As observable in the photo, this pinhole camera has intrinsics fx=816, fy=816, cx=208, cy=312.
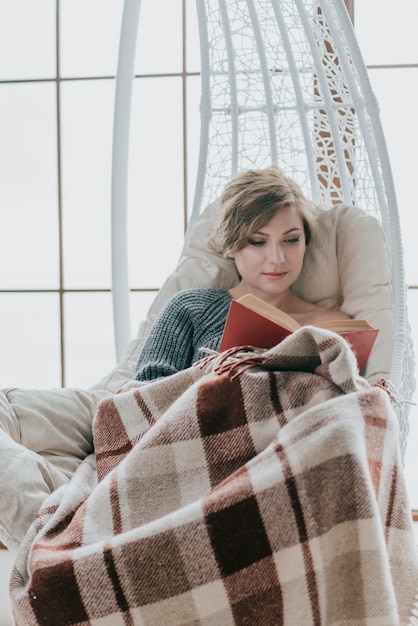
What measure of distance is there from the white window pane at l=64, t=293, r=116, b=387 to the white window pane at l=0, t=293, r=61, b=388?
0.05 metres

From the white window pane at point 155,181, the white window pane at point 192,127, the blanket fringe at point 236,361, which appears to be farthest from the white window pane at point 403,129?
the blanket fringe at point 236,361

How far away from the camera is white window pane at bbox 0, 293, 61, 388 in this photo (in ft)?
10.1

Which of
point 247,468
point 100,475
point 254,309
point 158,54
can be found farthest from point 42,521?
point 158,54

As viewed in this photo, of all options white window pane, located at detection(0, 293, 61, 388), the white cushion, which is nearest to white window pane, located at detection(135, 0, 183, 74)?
the white cushion

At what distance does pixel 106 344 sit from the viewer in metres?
3.08

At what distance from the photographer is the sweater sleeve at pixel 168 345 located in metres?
1.99

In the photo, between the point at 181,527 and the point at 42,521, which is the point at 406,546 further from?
the point at 42,521

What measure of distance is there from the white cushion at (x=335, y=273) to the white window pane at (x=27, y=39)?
104cm

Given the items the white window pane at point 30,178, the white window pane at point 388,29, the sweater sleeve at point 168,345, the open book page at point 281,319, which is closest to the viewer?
the open book page at point 281,319

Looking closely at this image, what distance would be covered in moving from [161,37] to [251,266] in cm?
120

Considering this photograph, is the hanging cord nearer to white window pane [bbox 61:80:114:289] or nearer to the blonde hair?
the blonde hair

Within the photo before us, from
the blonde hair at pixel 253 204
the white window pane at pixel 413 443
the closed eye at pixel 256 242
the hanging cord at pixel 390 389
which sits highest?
the blonde hair at pixel 253 204

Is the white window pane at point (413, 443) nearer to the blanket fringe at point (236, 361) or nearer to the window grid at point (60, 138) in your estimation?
the window grid at point (60, 138)

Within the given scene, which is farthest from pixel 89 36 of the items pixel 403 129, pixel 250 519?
pixel 250 519
